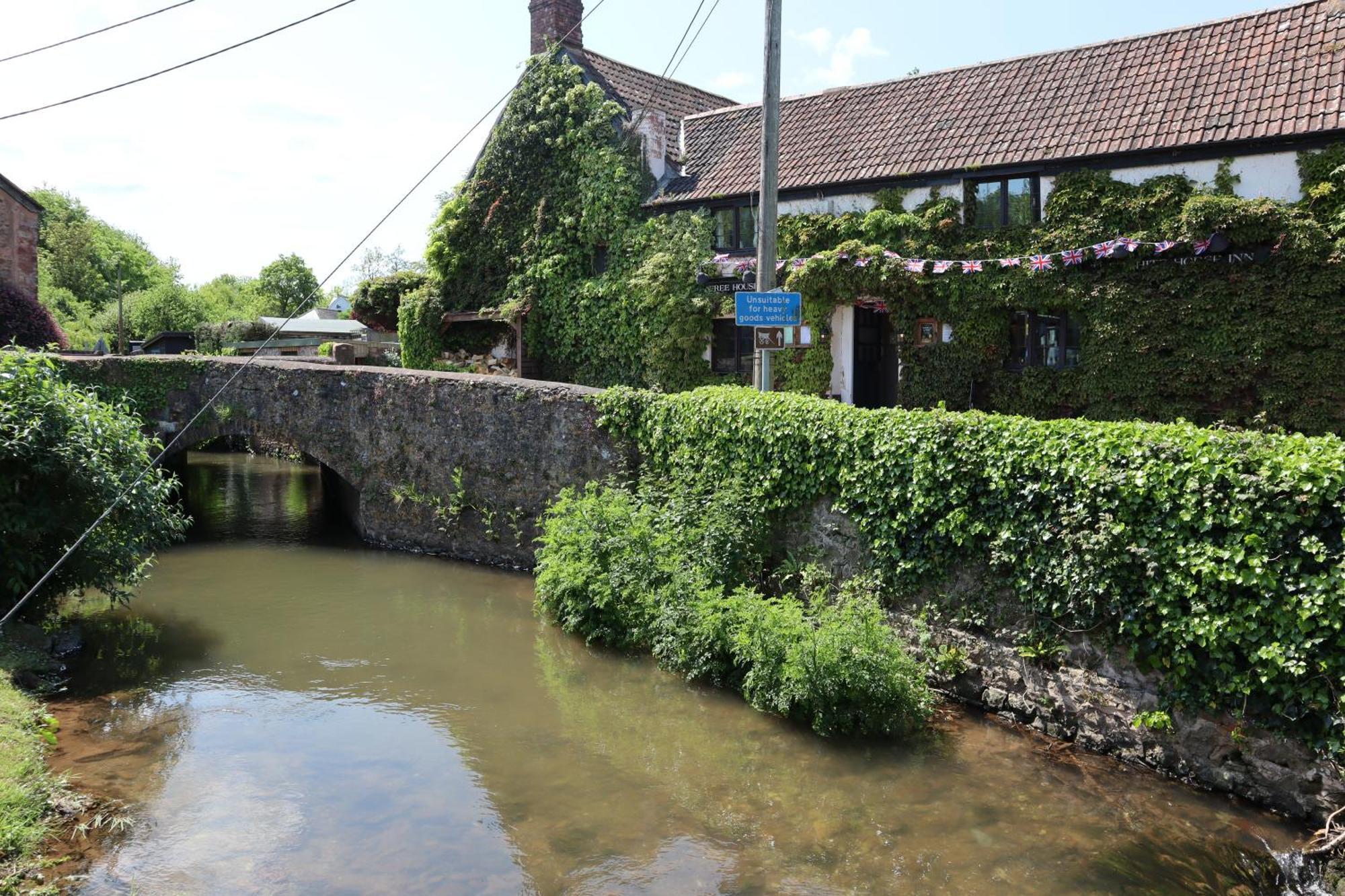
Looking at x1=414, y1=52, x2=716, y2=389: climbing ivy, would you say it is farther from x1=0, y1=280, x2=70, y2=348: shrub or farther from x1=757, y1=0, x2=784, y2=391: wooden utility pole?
x1=0, y1=280, x2=70, y2=348: shrub

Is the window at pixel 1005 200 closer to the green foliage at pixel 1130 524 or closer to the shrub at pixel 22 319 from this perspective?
the green foliage at pixel 1130 524

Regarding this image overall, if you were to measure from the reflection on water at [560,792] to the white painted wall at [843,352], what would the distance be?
9089 millimetres

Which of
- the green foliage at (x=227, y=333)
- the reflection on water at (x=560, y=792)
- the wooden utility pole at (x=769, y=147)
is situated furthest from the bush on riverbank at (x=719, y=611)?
the green foliage at (x=227, y=333)

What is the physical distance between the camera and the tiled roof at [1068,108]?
50.0 ft

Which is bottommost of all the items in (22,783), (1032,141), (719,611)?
(22,783)

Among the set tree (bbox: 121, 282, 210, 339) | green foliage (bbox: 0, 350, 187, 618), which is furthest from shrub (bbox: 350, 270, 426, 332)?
tree (bbox: 121, 282, 210, 339)

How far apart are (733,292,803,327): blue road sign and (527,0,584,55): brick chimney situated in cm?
1480

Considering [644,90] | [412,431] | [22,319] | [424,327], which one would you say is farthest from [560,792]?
[22,319]

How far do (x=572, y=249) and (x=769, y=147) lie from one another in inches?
434

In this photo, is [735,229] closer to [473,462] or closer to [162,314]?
[473,462]

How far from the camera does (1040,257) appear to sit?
54.5ft

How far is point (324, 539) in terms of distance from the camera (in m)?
18.6

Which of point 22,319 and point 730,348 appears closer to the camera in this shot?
point 730,348

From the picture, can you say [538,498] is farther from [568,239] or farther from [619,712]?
[568,239]
